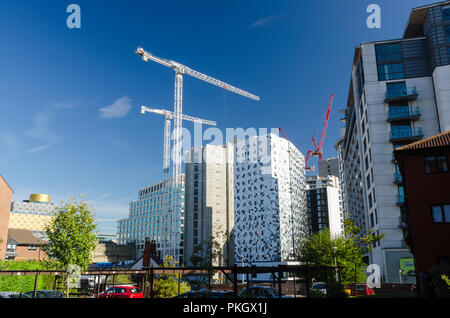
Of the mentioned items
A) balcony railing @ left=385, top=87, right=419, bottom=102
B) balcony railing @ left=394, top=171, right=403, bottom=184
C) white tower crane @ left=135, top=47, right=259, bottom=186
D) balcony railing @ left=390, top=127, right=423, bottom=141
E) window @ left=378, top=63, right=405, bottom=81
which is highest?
white tower crane @ left=135, top=47, right=259, bottom=186

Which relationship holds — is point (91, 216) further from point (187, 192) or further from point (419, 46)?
point (187, 192)

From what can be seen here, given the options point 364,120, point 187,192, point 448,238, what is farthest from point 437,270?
point 187,192

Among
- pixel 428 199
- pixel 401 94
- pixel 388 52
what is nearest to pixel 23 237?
pixel 401 94

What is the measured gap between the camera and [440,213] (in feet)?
102

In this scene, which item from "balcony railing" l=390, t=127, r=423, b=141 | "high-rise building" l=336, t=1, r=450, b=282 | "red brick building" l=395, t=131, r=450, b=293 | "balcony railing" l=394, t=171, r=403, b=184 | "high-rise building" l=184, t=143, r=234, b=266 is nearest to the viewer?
"red brick building" l=395, t=131, r=450, b=293

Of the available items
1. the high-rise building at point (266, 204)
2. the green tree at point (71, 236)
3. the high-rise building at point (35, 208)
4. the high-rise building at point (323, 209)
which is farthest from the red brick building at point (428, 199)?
the high-rise building at point (323, 209)

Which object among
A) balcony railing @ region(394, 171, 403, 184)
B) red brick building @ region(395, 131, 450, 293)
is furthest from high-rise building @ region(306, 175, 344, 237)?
red brick building @ region(395, 131, 450, 293)

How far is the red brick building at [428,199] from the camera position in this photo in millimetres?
30516

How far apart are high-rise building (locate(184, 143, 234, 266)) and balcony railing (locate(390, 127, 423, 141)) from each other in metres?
99.0

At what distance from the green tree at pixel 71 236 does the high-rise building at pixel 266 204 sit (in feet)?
358

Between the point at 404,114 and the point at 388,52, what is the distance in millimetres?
12093

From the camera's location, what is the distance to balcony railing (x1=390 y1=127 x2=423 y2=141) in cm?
6406

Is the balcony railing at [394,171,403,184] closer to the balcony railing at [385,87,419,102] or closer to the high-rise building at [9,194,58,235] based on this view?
the balcony railing at [385,87,419,102]

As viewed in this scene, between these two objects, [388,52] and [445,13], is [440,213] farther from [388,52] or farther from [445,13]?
[445,13]
